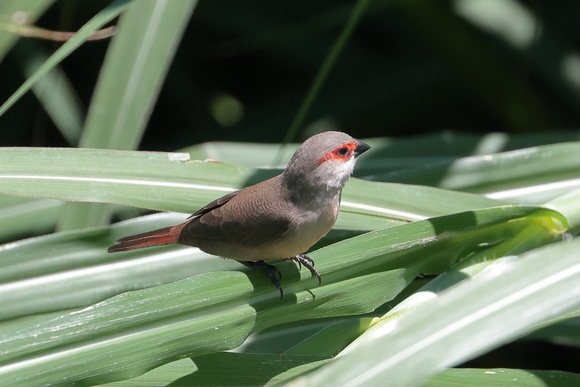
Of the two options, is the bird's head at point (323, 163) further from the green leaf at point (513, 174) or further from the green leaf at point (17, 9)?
the green leaf at point (17, 9)

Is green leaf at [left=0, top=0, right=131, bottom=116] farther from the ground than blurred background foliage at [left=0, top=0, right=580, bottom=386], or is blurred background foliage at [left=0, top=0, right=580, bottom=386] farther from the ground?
blurred background foliage at [left=0, top=0, right=580, bottom=386]

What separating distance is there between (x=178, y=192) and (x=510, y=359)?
1749 mm

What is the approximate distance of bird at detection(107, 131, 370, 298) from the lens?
5.29 ft

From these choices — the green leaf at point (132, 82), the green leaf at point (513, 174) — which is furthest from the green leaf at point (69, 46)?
the green leaf at point (513, 174)

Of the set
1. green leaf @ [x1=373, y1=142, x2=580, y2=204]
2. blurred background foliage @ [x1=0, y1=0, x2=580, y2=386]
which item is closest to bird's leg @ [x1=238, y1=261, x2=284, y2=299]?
green leaf @ [x1=373, y1=142, x2=580, y2=204]

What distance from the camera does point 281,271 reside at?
147 cm

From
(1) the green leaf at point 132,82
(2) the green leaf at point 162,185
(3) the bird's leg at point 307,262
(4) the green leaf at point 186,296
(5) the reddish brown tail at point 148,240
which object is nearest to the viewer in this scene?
(4) the green leaf at point 186,296

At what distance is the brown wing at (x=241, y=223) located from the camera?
5.33 ft

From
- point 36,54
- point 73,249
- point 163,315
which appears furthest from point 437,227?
point 36,54

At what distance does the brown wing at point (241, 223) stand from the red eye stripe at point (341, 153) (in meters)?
0.17

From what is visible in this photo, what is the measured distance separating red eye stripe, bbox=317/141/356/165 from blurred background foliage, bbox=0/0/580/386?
108 cm

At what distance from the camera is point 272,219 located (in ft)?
5.35

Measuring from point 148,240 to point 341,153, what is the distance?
575 millimetres

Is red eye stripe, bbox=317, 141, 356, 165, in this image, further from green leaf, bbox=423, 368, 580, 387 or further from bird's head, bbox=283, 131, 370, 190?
green leaf, bbox=423, 368, 580, 387
